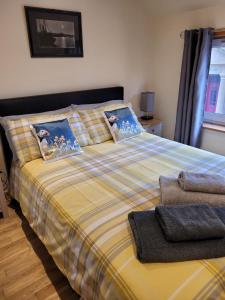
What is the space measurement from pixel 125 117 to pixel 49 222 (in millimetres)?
1464

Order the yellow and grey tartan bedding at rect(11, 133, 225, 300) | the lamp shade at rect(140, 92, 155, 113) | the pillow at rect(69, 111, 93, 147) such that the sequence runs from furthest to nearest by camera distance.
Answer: the lamp shade at rect(140, 92, 155, 113) → the pillow at rect(69, 111, 93, 147) → the yellow and grey tartan bedding at rect(11, 133, 225, 300)

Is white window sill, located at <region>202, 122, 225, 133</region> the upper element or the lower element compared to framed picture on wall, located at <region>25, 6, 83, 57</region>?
lower

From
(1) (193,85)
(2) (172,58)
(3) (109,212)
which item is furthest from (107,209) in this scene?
(2) (172,58)

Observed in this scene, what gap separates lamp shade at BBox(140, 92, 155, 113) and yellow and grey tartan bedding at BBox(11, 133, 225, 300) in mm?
948

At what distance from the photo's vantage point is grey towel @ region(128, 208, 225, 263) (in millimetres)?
1020

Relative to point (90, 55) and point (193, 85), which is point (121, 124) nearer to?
point (90, 55)

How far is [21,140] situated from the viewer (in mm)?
2027

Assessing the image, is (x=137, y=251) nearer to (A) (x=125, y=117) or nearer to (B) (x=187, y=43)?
(A) (x=125, y=117)

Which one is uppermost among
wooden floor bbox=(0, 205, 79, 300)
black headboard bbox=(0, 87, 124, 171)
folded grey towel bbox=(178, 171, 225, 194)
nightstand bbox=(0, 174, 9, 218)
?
black headboard bbox=(0, 87, 124, 171)

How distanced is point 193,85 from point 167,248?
2.28m

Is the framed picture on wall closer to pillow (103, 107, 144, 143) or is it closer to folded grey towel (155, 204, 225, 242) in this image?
pillow (103, 107, 144, 143)

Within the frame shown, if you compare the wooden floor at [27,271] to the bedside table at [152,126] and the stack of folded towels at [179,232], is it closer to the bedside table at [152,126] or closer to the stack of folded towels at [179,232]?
the stack of folded towels at [179,232]

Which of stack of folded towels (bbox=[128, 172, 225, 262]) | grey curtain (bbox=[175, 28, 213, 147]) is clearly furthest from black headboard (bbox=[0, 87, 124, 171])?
stack of folded towels (bbox=[128, 172, 225, 262])

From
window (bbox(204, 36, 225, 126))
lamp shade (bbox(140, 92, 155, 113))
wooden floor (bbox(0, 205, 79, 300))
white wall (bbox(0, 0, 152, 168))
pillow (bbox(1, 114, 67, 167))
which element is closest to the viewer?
wooden floor (bbox(0, 205, 79, 300))
